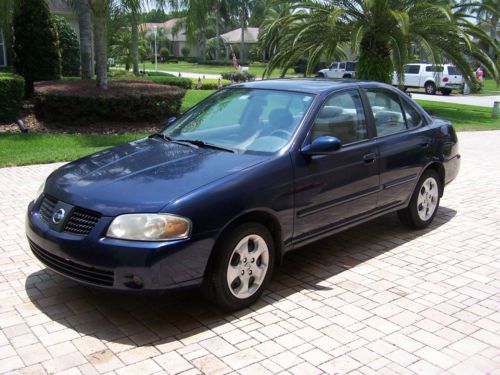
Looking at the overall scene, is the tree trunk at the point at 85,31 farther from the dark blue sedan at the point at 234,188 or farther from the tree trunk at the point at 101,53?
the dark blue sedan at the point at 234,188

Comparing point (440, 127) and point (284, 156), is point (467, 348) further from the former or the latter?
point (440, 127)

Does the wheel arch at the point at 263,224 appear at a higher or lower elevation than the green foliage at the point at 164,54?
lower

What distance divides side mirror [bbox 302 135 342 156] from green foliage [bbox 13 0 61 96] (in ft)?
44.8

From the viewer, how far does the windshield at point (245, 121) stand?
4.54 meters

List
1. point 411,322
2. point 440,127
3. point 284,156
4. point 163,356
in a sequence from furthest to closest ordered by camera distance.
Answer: point 440,127
point 284,156
point 411,322
point 163,356

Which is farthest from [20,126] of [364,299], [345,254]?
[364,299]

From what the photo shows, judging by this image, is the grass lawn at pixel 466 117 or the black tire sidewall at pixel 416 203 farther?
the grass lawn at pixel 466 117

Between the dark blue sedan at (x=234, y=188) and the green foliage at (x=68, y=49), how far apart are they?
17948mm

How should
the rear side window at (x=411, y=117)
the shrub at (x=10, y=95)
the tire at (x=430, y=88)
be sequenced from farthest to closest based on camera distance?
the tire at (x=430, y=88)
the shrub at (x=10, y=95)
the rear side window at (x=411, y=117)

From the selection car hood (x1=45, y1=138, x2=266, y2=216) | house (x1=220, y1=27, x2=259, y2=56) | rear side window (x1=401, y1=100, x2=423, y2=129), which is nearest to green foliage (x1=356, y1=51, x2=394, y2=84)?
rear side window (x1=401, y1=100, x2=423, y2=129)

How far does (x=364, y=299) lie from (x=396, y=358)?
2.90 ft

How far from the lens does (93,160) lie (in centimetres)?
461

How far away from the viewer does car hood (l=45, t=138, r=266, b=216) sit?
3.68 meters

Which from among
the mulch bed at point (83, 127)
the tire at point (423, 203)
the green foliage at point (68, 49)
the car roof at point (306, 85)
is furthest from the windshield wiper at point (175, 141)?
the green foliage at point (68, 49)
